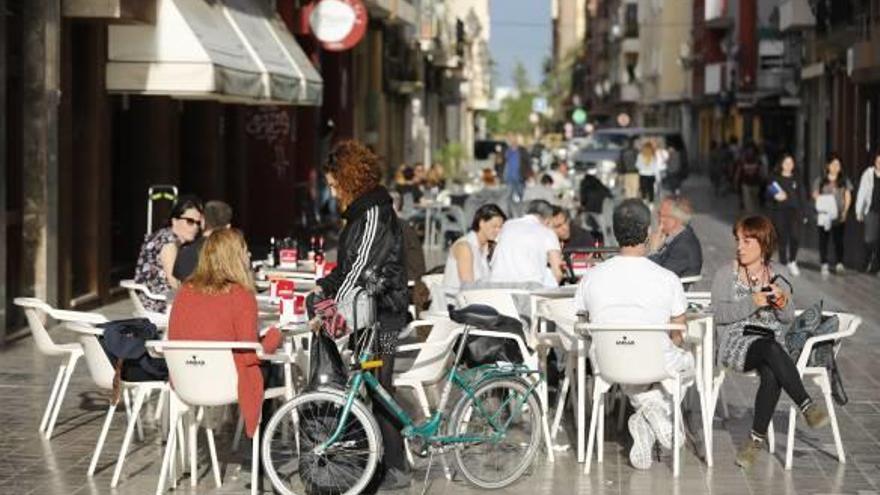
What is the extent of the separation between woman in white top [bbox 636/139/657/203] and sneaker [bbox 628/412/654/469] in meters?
36.8

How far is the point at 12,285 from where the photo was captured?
17859mm

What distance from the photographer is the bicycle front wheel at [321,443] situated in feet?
31.9

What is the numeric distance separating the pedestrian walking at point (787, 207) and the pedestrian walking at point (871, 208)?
2.72 feet

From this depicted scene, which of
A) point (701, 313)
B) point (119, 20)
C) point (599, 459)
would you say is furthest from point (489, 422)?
point (119, 20)

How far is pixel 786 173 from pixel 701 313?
1483cm

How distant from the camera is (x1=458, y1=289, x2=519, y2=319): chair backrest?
511 inches

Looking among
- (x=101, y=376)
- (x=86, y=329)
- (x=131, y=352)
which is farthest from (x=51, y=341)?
(x=131, y=352)

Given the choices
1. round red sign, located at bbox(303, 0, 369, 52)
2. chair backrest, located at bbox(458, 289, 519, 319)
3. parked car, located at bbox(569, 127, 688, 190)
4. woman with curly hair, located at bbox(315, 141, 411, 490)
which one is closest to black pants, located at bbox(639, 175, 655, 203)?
parked car, located at bbox(569, 127, 688, 190)

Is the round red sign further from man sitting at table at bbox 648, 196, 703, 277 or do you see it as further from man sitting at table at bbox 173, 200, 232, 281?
man sitting at table at bbox 173, 200, 232, 281

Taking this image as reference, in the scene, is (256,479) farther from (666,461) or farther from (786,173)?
(786,173)

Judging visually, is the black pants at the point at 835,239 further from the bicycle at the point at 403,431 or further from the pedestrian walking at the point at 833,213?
the bicycle at the point at 403,431

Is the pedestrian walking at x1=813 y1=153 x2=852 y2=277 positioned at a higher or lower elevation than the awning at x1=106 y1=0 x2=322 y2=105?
lower

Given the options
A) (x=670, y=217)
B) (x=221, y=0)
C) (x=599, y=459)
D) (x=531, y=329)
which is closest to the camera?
(x=599, y=459)

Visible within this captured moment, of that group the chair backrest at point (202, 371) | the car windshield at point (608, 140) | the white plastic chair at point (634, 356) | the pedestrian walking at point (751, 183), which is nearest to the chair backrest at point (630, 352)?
the white plastic chair at point (634, 356)
